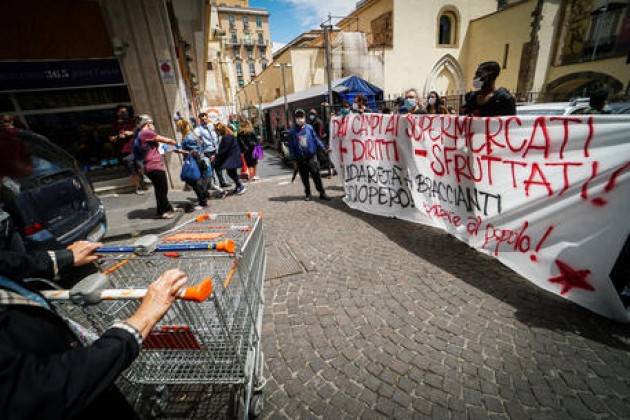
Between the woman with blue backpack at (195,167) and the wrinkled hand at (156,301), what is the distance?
545 centimetres

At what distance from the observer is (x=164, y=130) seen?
8.07 metres

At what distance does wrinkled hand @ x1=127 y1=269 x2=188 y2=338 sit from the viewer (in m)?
1.11

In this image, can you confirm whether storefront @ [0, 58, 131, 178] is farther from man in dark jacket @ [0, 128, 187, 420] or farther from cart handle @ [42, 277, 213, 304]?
man in dark jacket @ [0, 128, 187, 420]

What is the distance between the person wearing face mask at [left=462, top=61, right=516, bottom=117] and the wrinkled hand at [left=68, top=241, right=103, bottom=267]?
411cm

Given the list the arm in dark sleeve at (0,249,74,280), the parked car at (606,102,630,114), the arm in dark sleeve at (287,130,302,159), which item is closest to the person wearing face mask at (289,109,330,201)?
the arm in dark sleeve at (287,130,302,159)

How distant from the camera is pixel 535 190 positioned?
9.20ft

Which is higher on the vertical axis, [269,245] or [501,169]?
[501,169]

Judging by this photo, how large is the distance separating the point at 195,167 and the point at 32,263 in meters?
4.89

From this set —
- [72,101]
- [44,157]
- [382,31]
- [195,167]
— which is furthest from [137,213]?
[382,31]

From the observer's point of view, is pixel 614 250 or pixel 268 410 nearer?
pixel 268 410

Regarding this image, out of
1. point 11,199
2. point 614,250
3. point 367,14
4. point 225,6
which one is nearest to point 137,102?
point 11,199

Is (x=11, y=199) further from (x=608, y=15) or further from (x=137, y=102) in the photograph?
(x=608, y=15)

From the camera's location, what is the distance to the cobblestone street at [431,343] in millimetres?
1971

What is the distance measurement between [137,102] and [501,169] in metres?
8.81
